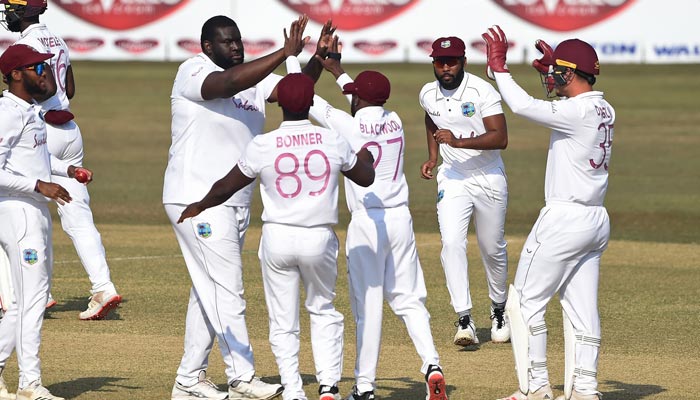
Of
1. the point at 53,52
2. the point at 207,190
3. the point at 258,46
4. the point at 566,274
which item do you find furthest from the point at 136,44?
the point at 566,274

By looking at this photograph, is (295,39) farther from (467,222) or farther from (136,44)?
A: (136,44)

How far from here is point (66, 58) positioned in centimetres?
1239

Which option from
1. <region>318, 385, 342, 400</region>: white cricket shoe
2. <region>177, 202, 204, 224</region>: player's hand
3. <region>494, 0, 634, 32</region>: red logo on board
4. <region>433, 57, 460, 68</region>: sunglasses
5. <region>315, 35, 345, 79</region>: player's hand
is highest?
<region>494, 0, 634, 32</region>: red logo on board

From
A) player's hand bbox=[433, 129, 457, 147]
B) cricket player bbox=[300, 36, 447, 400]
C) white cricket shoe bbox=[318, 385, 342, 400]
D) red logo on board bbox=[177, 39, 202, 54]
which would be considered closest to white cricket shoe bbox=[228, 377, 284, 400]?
white cricket shoe bbox=[318, 385, 342, 400]

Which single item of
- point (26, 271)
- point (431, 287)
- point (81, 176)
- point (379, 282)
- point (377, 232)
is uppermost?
point (81, 176)

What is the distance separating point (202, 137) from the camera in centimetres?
895

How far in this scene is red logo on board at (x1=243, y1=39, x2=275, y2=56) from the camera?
46312 millimetres

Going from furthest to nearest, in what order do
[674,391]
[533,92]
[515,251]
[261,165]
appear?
1. [533,92]
2. [515,251]
3. [674,391]
4. [261,165]

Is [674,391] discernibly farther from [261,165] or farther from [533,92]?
[533,92]

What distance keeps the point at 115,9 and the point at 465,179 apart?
37471mm

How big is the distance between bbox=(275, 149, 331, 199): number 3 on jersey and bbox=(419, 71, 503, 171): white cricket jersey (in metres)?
3.35

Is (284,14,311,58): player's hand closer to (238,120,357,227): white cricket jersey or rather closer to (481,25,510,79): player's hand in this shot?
(238,120,357,227): white cricket jersey

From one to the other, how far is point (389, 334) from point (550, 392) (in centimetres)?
292

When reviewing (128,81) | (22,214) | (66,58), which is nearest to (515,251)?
(66,58)
